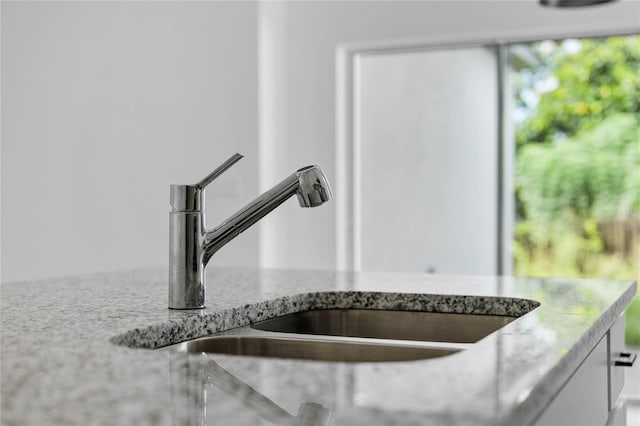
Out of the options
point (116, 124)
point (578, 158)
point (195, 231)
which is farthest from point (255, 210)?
point (578, 158)

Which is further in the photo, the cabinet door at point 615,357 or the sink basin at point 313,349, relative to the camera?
the cabinet door at point 615,357

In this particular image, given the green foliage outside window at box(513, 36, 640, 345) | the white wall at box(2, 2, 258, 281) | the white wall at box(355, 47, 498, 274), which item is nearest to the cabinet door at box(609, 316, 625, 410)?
the white wall at box(355, 47, 498, 274)

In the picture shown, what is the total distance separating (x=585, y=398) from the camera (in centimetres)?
114

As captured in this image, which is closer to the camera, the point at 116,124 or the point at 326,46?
the point at 326,46

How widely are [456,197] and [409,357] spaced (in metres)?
3.10

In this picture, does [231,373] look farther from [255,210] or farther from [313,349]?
[255,210]

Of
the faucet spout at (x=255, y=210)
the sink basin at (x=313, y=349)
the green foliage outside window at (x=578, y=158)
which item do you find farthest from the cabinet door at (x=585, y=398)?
the green foliage outside window at (x=578, y=158)

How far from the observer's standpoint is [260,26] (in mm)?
4137

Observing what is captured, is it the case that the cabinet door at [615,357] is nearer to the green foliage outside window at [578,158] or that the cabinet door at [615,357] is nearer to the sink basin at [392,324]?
the sink basin at [392,324]

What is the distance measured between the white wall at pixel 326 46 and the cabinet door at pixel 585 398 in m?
2.76

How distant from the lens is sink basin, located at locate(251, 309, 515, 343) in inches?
60.5

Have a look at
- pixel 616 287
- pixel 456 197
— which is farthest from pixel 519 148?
pixel 616 287

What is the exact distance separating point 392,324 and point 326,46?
281 centimetres

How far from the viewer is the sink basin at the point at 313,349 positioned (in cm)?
114
